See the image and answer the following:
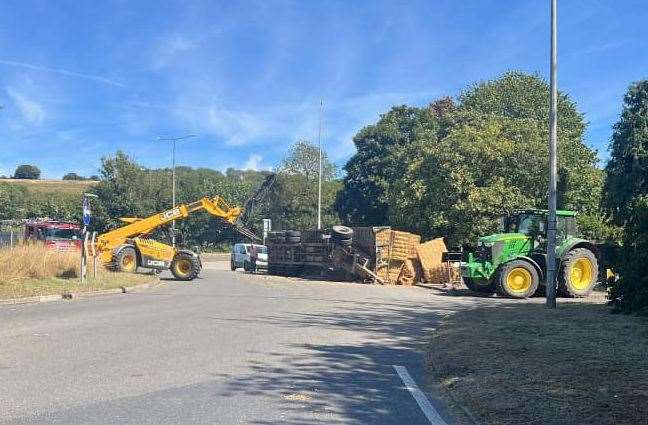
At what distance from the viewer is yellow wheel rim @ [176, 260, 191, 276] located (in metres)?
29.1

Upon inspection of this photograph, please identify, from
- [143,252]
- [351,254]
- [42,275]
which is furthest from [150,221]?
[351,254]

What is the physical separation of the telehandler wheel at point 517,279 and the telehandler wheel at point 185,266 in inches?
534

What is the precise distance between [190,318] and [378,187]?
41577 mm

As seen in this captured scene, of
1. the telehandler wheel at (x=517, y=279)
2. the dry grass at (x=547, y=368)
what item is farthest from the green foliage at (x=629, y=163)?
the dry grass at (x=547, y=368)

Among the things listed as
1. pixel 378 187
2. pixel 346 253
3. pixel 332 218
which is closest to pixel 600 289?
pixel 346 253

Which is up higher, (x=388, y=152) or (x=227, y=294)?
(x=388, y=152)

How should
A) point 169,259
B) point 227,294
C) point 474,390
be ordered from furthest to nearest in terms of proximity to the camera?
point 169,259 → point 227,294 → point 474,390

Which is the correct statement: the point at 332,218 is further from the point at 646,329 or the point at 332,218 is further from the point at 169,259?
the point at 646,329

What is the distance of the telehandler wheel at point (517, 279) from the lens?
2105 centimetres

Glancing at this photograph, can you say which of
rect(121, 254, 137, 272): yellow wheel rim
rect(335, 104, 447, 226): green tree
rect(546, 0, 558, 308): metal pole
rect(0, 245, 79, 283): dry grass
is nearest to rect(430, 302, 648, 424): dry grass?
rect(546, 0, 558, 308): metal pole

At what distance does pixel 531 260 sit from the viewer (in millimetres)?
21328

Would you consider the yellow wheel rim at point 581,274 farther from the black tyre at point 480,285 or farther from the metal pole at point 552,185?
the metal pole at point 552,185

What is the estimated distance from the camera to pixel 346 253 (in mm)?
30047

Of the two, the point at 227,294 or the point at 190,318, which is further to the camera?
the point at 227,294
